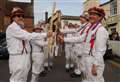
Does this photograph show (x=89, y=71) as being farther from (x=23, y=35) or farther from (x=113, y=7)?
(x=113, y=7)

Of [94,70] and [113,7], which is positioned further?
[113,7]

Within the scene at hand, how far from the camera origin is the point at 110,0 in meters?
57.8

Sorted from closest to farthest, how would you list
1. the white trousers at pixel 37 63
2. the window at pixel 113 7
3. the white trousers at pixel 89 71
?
the white trousers at pixel 89 71
the white trousers at pixel 37 63
the window at pixel 113 7

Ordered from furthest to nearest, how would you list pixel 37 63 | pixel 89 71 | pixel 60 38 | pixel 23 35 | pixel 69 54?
pixel 69 54 < pixel 37 63 < pixel 60 38 < pixel 89 71 < pixel 23 35

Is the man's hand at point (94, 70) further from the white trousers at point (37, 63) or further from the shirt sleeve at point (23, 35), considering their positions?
the white trousers at point (37, 63)

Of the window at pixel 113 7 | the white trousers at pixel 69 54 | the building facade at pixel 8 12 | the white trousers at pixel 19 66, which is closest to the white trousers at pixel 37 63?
the white trousers at pixel 19 66

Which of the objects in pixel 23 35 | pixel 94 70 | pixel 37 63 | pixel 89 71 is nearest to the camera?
pixel 94 70

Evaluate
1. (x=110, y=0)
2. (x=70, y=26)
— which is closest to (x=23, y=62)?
(x=70, y=26)

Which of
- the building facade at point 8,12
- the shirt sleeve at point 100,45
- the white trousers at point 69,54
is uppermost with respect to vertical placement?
the building facade at point 8,12

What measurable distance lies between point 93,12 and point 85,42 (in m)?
0.70

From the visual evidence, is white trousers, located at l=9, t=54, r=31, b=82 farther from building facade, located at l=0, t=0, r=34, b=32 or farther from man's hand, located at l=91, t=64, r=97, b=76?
building facade, located at l=0, t=0, r=34, b=32

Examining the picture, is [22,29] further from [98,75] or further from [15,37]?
[98,75]

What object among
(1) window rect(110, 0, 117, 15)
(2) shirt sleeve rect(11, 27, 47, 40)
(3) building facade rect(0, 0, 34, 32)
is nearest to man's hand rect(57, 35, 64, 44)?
(2) shirt sleeve rect(11, 27, 47, 40)

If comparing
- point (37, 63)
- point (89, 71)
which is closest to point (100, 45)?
point (89, 71)
